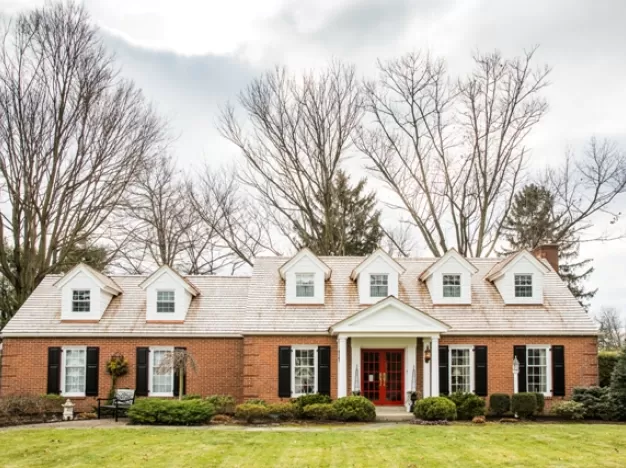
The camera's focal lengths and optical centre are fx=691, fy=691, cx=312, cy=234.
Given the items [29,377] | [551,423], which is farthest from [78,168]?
[551,423]

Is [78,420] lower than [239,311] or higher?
lower

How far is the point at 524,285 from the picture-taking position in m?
26.2

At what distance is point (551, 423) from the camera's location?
21688mm

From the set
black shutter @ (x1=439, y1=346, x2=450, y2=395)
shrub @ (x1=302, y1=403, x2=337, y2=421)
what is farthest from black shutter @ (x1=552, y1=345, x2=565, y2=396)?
shrub @ (x1=302, y1=403, x2=337, y2=421)

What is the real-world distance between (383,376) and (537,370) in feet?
18.1

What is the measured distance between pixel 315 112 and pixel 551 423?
1897 cm

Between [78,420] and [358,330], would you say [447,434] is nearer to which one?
[358,330]

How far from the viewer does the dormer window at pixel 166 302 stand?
1031 inches

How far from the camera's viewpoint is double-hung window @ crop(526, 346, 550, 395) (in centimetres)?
2456

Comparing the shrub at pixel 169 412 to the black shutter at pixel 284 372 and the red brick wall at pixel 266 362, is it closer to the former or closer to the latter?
the red brick wall at pixel 266 362

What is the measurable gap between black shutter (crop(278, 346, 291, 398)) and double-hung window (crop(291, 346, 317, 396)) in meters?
0.20

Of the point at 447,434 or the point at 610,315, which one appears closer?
the point at 447,434

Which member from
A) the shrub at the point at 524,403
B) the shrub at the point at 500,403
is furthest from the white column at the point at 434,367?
the shrub at the point at 524,403

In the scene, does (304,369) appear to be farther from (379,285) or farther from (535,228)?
(535,228)
